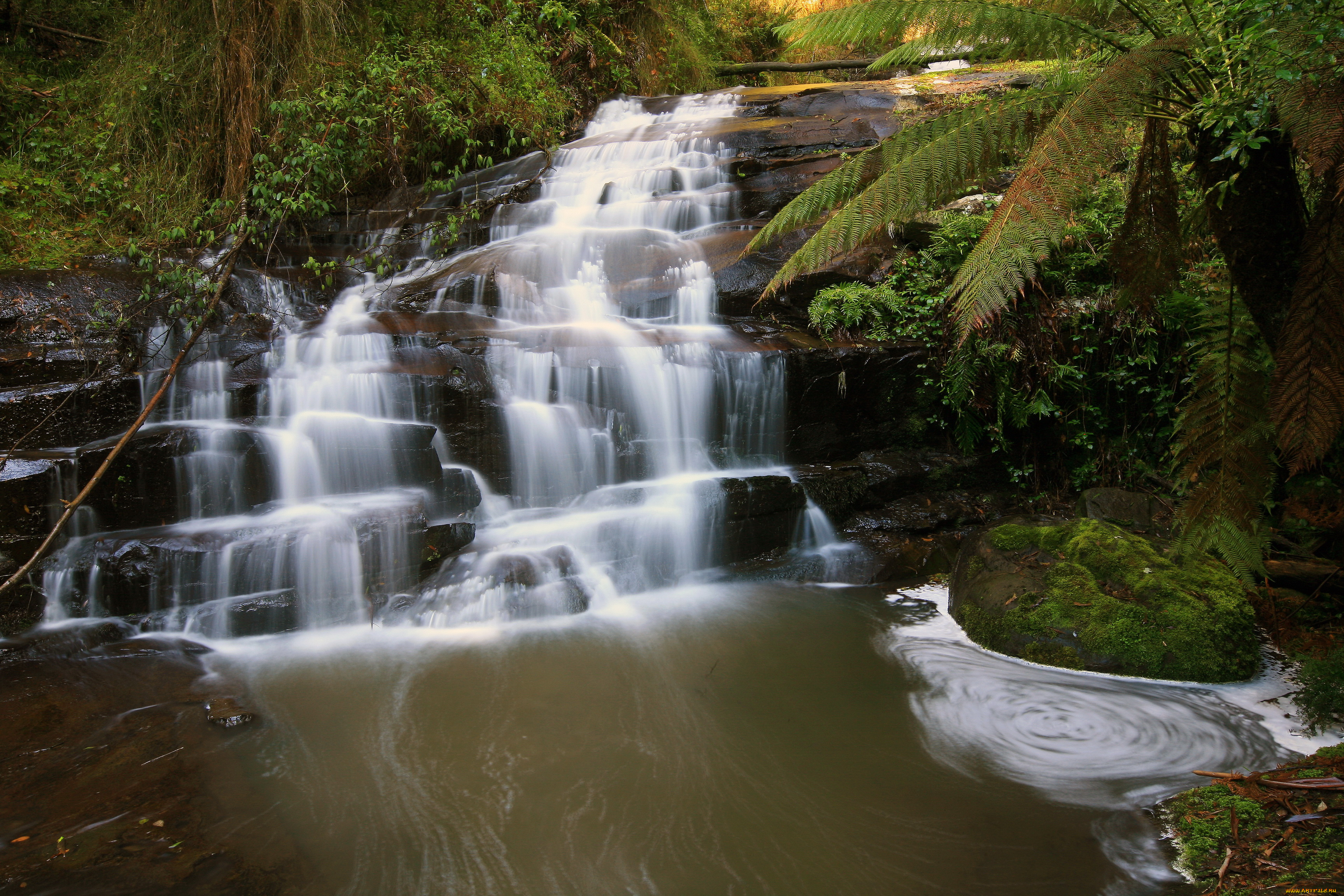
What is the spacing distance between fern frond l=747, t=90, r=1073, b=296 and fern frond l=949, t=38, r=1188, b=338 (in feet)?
1.07

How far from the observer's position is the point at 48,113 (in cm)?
800

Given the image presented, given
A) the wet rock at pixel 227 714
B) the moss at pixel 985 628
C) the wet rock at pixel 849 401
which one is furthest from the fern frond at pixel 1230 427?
the wet rock at pixel 227 714

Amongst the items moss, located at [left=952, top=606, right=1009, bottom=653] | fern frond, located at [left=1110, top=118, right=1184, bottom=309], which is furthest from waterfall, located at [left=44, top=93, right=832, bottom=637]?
fern frond, located at [left=1110, top=118, right=1184, bottom=309]

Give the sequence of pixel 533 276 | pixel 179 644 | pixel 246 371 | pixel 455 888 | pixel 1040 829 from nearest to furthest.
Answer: pixel 455 888 < pixel 1040 829 < pixel 179 644 < pixel 246 371 < pixel 533 276

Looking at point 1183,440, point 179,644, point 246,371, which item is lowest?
point 179,644

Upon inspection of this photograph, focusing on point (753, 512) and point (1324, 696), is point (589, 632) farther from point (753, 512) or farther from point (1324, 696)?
point (1324, 696)

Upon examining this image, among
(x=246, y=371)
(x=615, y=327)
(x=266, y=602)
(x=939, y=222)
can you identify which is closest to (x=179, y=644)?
(x=266, y=602)

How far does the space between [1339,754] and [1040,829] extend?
1072mm

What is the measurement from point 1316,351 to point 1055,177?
2.82ft

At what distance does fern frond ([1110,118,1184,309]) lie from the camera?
261 centimetres

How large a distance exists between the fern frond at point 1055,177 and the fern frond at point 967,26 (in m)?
0.44

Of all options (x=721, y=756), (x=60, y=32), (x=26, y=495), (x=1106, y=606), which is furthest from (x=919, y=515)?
(x=60, y=32)

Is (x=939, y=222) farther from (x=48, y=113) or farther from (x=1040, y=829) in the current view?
(x=48, y=113)

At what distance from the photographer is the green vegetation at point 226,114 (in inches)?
293
